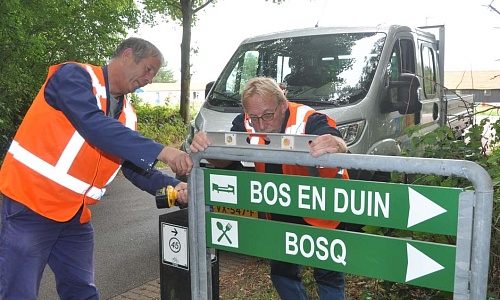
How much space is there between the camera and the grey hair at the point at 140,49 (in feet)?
9.55

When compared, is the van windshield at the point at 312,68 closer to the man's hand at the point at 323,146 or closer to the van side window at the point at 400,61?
the van side window at the point at 400,61

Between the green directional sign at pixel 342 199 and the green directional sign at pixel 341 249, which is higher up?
the green directional sign at pixel 342 199

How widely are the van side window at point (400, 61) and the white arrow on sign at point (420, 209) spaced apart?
3589mm

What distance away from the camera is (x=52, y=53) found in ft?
39.7

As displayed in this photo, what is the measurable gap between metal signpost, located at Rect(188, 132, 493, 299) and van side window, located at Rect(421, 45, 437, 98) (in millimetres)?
4880

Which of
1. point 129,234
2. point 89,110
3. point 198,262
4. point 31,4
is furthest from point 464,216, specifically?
point 31,4

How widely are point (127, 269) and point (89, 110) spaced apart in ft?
10.0

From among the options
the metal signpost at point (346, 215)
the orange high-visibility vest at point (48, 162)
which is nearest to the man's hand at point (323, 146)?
the metal signpost at point (346, 215)

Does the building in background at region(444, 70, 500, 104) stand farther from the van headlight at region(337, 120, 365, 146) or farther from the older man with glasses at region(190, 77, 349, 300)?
the older man with glasses at region(190, 77, 349, 300)

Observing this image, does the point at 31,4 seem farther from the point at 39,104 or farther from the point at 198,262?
the point at 198,262

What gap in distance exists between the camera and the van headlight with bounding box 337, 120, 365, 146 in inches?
185

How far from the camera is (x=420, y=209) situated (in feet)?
5.59

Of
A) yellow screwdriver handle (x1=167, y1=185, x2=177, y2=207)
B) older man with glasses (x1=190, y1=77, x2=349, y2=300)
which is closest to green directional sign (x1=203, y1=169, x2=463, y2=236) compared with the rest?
yellow screwdriver handle (x1=167, y1=185, x2=177, y2=207)

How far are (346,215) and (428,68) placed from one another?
5.50 metres
